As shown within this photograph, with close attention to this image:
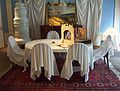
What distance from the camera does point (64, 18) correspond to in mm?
6914

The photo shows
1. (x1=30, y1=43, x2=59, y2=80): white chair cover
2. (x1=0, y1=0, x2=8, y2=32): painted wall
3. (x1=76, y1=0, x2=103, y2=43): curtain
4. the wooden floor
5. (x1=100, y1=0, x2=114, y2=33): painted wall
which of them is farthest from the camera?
(x1=0, y1=0, x2=8, y2=32): painted wall

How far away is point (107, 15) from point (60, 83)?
4293 millimetres

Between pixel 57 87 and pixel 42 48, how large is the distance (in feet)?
2.65

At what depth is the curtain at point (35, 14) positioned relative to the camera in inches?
272

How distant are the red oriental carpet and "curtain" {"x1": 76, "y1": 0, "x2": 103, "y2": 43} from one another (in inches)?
121

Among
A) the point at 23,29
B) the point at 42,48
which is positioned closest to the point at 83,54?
the point at 42,48

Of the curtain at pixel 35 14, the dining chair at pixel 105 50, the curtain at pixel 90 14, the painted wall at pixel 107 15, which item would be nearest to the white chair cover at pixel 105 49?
the dining chair at pixel 105 50

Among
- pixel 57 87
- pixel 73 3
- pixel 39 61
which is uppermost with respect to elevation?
pixel 73 3

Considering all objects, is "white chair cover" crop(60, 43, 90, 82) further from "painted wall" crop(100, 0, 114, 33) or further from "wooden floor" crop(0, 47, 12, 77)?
"painted wall" crop(100, 0, 114, 33)

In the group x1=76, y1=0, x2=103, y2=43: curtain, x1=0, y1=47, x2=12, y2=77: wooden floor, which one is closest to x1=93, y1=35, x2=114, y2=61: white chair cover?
x1=0, y1=47, x2=12, y2=77: wooden floor

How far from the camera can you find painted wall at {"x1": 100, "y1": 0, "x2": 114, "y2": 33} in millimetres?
6961

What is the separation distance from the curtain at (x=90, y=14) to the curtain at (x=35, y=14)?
135cm

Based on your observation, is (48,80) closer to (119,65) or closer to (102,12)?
(119,65)

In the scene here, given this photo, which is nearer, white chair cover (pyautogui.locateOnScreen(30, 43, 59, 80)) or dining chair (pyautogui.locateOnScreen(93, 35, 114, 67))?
white chair cover (pyautogui.locateOnScreen(30, 43, 59, 80))
